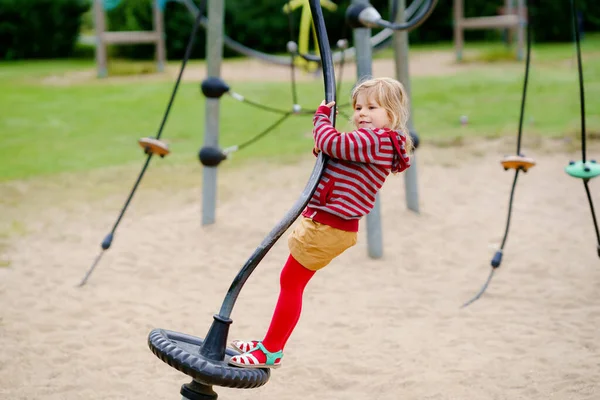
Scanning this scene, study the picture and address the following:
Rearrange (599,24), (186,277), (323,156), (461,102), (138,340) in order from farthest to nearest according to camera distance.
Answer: (599,24) < (461,102) < (186,277) < (138,340) < (323,156)

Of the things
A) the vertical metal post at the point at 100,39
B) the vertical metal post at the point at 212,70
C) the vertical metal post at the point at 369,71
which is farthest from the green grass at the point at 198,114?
the vertical metal post at the point at 369,71

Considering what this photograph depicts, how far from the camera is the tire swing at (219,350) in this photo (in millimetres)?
2359

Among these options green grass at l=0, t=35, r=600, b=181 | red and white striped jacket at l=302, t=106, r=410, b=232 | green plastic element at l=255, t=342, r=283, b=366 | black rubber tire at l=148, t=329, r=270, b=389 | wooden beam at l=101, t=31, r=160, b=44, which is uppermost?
red and white striped jacket at l=302, t=106, r=410, b=232

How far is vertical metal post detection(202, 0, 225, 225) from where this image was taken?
19.0 ft

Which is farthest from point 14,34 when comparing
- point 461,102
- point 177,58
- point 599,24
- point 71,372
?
point 71,372

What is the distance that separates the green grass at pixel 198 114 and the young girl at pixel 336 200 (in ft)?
16.9

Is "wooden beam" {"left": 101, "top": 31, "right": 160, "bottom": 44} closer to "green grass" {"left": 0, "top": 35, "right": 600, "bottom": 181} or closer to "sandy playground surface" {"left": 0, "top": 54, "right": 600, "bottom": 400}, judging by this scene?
"green grass" {"left": 0, "top": 35, "right": 600, "bottom": 181}

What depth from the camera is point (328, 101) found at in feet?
8.87

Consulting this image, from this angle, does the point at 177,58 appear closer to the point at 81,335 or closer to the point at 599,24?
the point at 599,24

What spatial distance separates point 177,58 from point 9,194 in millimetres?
10908

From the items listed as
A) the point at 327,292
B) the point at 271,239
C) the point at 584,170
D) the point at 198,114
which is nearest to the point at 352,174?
the point at 271,239

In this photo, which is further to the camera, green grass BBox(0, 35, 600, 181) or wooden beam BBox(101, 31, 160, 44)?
wooden beam BBox(101, 31, 160, 44)

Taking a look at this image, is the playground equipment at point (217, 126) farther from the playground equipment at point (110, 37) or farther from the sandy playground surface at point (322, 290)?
the playground equipment at point (110, 37)

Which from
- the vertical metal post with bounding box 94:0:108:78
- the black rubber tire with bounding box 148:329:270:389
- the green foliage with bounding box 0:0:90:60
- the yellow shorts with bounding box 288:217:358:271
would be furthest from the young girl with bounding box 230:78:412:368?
the green foliage with bounding box 0:0:90:60
